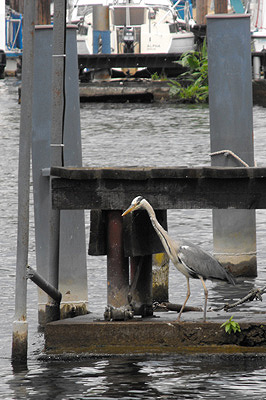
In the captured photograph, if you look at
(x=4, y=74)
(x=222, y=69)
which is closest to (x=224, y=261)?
(x=222, y=69)

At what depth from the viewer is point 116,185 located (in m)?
8.48

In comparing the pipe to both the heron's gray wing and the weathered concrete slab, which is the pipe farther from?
the heron's gray wing

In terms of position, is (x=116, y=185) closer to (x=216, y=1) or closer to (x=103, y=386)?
(x=103, y=386)

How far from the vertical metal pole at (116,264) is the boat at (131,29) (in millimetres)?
35311

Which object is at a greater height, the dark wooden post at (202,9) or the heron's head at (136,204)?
the dark wooden post at (202,9)

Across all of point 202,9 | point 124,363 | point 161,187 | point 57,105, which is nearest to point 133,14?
point 202,9

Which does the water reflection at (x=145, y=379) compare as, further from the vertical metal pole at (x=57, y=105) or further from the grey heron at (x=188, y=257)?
the vertical metal pole at (x=57, y=105)

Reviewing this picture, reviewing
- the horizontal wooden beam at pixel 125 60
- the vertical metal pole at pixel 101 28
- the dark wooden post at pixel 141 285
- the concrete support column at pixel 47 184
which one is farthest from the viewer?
the vertical metal pole at pixel 101 28

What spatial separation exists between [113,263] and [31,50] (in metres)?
1.72

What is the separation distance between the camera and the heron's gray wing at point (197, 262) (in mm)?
8422

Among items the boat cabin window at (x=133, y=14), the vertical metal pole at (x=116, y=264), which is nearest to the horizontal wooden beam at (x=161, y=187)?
the vertical metal pole at (x=116, y=264)

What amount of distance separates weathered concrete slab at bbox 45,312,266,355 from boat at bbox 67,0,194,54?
35.4 meters

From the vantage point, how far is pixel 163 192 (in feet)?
27.9

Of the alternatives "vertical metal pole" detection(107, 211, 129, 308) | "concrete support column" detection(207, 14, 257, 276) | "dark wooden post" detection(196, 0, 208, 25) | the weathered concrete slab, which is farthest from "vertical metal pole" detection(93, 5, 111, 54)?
the weathered concrete slab
